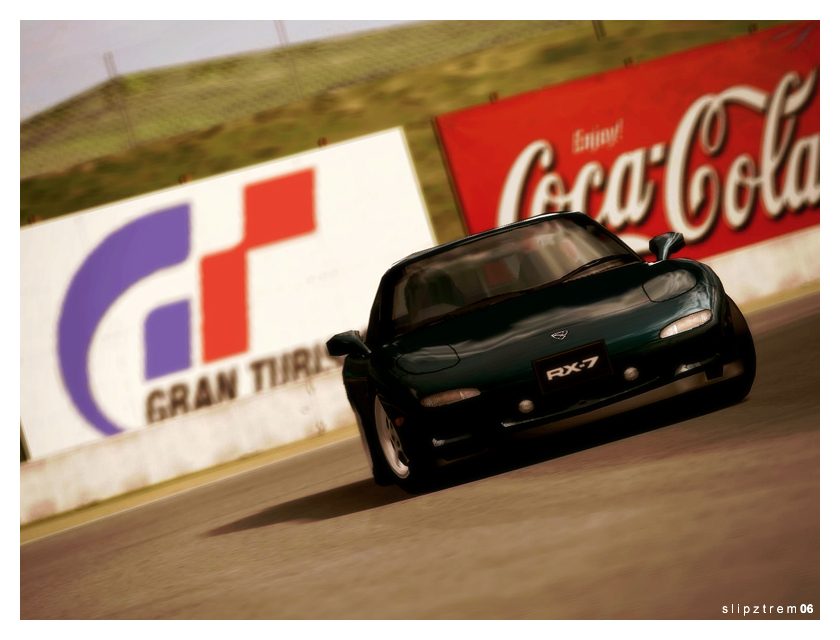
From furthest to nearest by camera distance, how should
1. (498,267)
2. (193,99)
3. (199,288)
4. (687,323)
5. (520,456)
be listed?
(193,99)
(199,288)
(498,267)
(520,456)
(687,323)

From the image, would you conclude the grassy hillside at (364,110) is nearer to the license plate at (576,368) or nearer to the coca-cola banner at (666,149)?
the coca-cola banner at (666,149)

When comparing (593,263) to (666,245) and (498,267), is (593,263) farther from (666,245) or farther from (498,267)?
(498,267)

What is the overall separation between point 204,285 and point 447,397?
1282cm

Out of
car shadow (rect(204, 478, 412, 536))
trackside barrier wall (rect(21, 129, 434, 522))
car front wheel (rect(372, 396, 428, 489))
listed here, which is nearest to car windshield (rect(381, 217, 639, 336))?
car front wheel (rect(372, 396, 428, 489))

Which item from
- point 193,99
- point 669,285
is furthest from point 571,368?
point 193,99

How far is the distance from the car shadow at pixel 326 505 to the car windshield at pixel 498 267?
1.06 m

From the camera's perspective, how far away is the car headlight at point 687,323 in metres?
7.66

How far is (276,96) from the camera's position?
25.8 m

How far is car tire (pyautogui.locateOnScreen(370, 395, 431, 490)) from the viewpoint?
8.01 m

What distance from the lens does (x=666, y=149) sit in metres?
21.6

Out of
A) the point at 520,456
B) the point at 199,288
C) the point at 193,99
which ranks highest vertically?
the point at 520,456

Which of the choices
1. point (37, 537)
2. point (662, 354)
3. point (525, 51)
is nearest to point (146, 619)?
point (662, 354)
